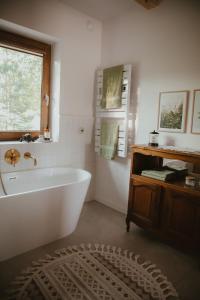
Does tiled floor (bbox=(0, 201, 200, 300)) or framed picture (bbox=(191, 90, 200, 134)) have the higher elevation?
framed picture (bbox=(191, 90, 200, 134))

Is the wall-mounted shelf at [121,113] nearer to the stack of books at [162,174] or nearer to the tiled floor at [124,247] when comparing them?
the stack of books at [162,174]

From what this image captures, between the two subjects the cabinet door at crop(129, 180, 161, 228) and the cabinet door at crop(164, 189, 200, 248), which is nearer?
the cabinet door at crop(164, 189, 200, 248)

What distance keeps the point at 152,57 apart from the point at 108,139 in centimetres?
117

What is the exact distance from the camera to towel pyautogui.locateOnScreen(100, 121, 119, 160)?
9.75 ft

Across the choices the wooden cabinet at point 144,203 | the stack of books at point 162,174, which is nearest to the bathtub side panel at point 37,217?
the wooden cabinet at point 144,203

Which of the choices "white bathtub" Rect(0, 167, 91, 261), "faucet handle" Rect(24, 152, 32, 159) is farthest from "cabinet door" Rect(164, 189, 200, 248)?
"faucet handle" Rect(24, 152, 32, 159)

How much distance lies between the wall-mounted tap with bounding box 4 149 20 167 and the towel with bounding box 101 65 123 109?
1.34 metres

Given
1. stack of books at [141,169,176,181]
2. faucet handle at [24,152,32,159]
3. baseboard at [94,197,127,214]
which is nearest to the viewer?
stack of books at [141,169,176,181]

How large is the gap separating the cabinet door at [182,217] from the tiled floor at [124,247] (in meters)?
0.21

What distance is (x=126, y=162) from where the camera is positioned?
302 centimetres

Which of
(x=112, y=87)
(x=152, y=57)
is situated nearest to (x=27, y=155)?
(x=112, y=87)

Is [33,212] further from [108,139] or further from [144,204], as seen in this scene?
[108,139]

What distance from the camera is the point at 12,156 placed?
2.54 metres

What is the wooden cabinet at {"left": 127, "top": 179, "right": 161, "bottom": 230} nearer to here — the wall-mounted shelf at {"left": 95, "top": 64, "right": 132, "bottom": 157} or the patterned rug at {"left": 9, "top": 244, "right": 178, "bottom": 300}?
the patterned rug at {"left": 9, "top": 244, "right": 178, "bottom": 300}
